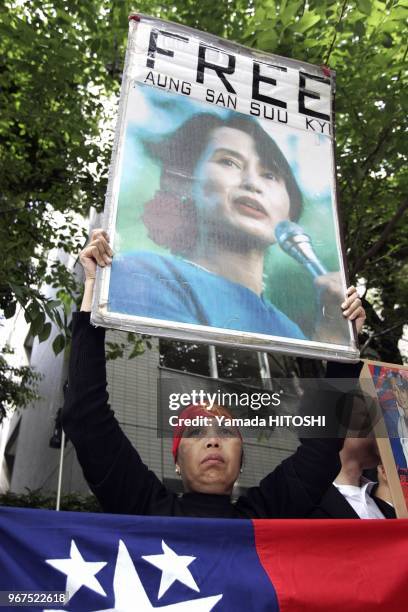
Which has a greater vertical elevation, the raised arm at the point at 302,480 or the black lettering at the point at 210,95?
the black lettering at the point at 210,95

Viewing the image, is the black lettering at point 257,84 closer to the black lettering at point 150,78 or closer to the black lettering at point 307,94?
the black lettering at point 307,94

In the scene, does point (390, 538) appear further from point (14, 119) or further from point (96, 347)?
point (14, 119)

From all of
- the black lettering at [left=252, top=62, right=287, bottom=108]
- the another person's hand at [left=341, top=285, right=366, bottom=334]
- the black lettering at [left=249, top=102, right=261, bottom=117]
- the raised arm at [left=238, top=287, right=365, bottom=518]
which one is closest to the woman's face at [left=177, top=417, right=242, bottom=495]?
the raised arm at [left=238, top=287, right=365, bottom=518]

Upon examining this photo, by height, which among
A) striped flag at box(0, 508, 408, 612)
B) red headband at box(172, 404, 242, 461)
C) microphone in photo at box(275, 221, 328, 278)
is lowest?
striped flag at box(0, 508, 408, 612)

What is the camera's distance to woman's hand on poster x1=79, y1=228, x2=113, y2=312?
224cm

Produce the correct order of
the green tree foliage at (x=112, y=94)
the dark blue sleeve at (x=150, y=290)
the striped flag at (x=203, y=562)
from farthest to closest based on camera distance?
the green tree foliage at (x=112, y=94), the dark blue sleeve at (x=150, y=290), the striped flag at (x=203, y=562)

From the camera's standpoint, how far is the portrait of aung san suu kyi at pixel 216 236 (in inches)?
90.0

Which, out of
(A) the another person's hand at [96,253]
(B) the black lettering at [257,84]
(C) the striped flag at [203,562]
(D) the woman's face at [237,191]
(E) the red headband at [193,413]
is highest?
(B) the black lettering at [257,84]

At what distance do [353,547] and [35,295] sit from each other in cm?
207

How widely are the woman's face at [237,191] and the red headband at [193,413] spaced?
694mm

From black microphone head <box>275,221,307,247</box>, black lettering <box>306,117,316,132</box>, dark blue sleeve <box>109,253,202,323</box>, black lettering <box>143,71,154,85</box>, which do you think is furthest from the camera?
black lettering <box>306,117,316,132</box>

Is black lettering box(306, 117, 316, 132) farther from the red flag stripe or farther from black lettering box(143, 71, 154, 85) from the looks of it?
the red flag stripe

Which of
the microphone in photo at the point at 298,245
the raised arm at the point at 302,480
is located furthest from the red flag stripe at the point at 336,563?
the microphone in photo at the point at 298,245

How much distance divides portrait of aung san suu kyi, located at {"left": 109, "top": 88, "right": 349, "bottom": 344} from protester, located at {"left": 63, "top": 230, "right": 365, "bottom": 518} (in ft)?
0.49
